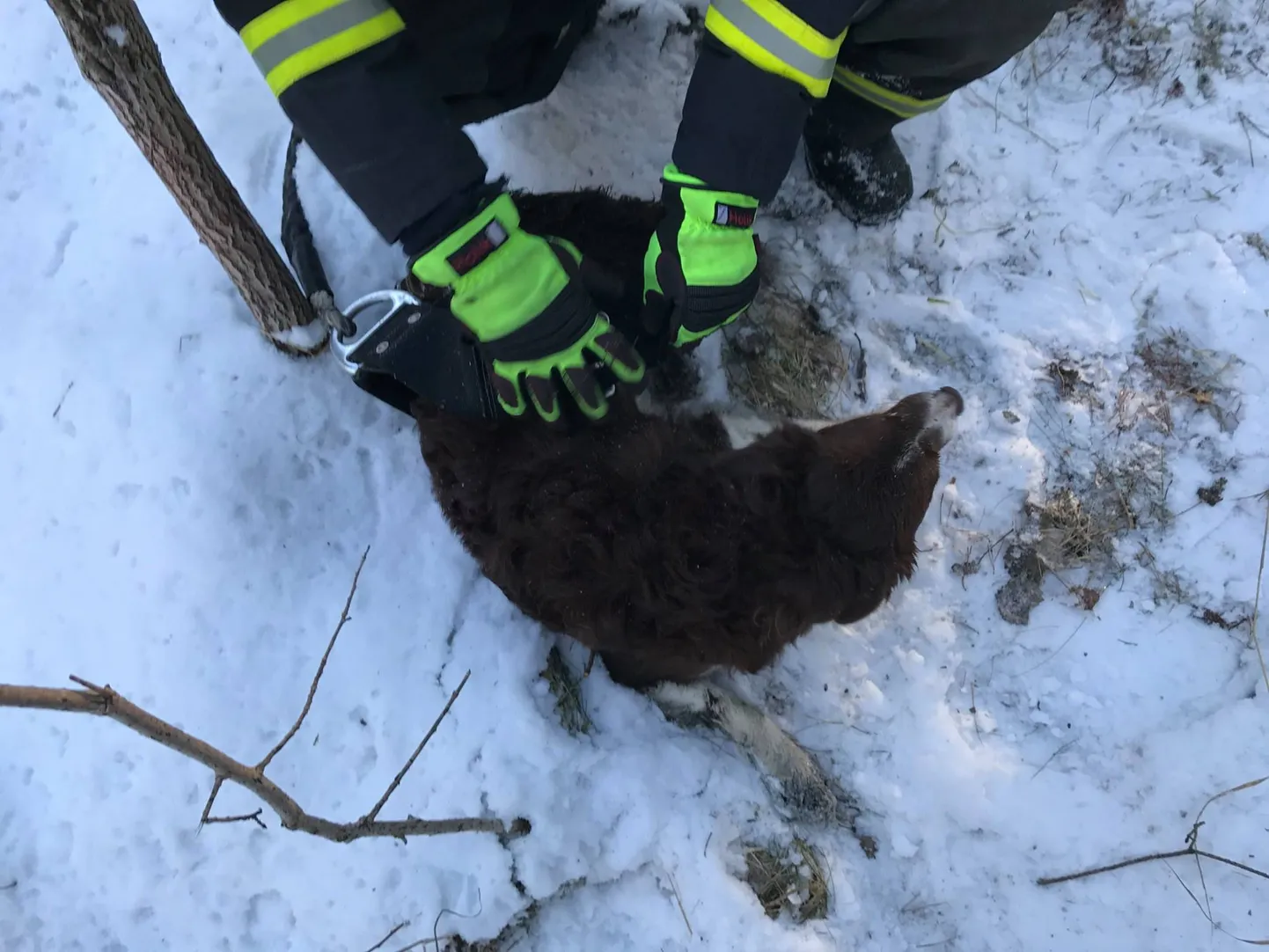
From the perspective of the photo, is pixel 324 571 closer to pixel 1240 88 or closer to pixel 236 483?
pixel 236 483

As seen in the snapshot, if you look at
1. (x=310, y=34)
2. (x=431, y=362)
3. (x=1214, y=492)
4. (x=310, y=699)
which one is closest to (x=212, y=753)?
(x=310, y=699)

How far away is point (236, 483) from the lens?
8.42ft

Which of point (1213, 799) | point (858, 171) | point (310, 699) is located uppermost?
point (310, 699)

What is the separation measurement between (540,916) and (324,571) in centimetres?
137

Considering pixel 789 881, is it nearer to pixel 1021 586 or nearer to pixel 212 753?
pixel 1021 586

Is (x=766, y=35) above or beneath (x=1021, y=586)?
above

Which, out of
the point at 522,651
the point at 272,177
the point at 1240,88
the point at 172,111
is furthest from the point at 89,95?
the point at 1240,88

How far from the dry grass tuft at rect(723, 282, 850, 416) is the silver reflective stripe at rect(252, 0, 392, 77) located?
5.30ft

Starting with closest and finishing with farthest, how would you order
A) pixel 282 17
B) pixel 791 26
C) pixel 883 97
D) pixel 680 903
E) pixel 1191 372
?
1. pixel 282 17
2. pixel 791 26
3. pixel 883 97
4. pixel 680 903
5. pixel 1191 372

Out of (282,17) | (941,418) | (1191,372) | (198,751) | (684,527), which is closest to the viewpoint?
(198,751)

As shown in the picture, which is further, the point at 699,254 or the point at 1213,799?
the point at 1213,799

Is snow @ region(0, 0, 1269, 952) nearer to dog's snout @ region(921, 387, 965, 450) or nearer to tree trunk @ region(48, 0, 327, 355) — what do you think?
tree trunk @ region(48, 0, 327, 355)

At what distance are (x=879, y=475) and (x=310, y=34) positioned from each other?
1644 millimetres

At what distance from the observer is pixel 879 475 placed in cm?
197
